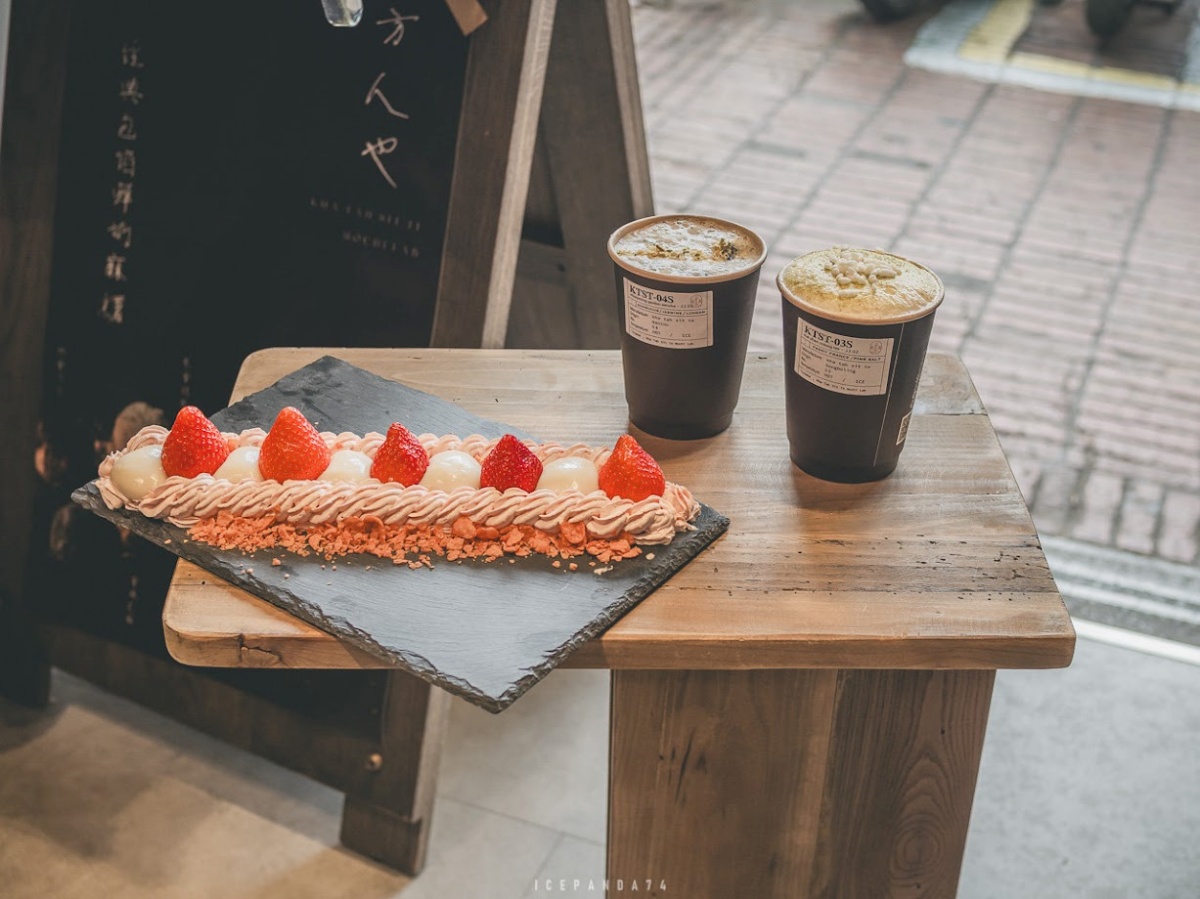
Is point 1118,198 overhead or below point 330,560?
overhead

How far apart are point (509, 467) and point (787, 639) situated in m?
0.35

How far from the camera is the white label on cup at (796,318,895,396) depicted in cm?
127

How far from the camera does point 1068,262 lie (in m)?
→ 3.65

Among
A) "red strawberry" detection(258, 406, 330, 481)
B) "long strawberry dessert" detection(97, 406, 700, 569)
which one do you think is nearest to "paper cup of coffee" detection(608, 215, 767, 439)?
"long strawberry dessert" detection(97, 406, 700, 569)

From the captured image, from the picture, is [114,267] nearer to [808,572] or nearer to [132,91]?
[132,91]

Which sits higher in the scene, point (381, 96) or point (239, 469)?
point (381, 96)

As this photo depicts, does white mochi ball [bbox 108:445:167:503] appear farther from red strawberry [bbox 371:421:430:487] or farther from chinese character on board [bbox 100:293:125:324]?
chinese character on board [bbox 100:293:125:324]

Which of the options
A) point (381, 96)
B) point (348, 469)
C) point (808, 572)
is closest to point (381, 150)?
point (381, 96)

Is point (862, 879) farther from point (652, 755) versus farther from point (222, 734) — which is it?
point (222, 734)

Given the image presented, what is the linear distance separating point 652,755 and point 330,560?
47 centimetres

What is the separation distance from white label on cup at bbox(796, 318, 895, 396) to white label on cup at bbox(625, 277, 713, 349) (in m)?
0.11

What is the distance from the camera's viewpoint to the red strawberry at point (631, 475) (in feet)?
4.24

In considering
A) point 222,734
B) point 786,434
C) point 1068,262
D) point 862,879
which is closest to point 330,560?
point 786,434

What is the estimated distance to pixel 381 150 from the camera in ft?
5.88
